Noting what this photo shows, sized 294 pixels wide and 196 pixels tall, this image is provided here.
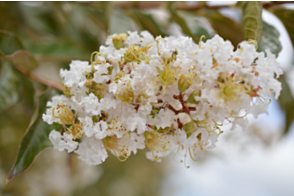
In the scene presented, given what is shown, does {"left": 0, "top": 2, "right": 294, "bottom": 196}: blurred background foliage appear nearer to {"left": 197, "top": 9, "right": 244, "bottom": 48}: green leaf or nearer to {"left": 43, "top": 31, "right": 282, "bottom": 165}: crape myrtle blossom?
{"left": 197, "top": 9, "right": 244, "bottom": 48}: green leaf

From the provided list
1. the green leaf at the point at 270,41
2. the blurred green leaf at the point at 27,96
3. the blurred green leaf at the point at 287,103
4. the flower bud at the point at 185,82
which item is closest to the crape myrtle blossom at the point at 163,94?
the flower bud at the point at 185,82

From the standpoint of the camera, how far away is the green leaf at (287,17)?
0.60 meters

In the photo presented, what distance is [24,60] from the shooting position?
653mm

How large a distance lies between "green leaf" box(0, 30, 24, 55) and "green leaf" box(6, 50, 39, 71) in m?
0.05

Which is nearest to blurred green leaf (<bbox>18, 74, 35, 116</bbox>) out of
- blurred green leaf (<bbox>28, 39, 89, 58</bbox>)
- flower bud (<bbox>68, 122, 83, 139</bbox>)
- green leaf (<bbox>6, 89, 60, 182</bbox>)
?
blurred green leaf (<bbox>28, 39, 89, 58</bbox>)

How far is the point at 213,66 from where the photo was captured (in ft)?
1.19

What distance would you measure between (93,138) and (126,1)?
2.22 ft

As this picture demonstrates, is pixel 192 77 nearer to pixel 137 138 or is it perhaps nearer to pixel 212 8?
pixel 137 138

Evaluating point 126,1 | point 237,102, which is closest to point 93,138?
point 237,102

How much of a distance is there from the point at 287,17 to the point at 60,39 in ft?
2.36

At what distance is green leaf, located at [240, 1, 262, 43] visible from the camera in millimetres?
461

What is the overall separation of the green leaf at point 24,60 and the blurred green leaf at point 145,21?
1.30 feet

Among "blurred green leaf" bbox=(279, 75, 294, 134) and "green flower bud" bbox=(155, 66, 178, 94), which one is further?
"blurred green leaf" bbox=(279, 75, 294, 134)

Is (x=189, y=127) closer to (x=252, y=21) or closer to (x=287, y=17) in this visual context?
(x=252, y=21)
